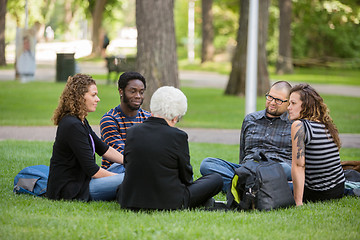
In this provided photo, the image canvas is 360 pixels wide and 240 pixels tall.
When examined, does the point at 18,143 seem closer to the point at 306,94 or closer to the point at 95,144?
the point at 95,144

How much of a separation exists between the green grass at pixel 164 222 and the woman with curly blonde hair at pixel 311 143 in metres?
0.26

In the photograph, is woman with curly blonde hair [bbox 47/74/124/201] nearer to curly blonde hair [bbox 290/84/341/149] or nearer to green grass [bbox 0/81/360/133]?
curly blonde hair [bbox 290/84/341/149]

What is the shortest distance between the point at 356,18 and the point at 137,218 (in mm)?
37425

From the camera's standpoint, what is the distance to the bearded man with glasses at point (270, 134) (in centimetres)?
655

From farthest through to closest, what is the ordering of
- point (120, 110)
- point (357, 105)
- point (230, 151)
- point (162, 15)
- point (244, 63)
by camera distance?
point (244, 63), point (357, 105), point (162, 15), point (230, 151), point (120, 110)

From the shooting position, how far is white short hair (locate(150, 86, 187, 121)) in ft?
17.3

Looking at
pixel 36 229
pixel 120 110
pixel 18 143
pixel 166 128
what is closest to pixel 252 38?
pixel 18 143

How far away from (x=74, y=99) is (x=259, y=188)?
6.20 ft

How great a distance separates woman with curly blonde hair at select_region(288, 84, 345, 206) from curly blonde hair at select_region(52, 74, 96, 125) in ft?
6.47

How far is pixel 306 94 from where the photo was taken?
588 cm

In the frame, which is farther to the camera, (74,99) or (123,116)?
(123,116)

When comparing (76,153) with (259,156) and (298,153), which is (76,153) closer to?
(259,156)

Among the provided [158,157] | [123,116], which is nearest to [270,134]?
[123,116]

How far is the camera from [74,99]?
5.77 metres
